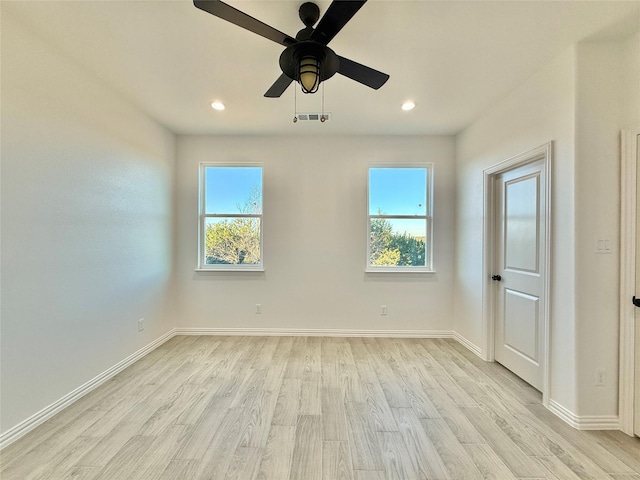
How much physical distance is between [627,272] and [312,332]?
10.1 feet

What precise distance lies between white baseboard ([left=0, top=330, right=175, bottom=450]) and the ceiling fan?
9.06 feet

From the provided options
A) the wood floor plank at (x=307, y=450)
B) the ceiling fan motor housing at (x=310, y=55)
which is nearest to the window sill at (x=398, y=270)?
the wood floor plank at (x=307, y=450)

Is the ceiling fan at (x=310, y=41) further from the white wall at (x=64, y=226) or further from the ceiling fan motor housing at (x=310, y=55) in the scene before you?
the white wall at (x=64, y=226)

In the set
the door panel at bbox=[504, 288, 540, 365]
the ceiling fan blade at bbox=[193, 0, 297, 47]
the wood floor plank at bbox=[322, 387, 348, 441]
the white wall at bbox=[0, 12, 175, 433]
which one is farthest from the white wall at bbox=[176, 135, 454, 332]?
the ceiling fan blade at bbox=[193, 0, 297, 47]

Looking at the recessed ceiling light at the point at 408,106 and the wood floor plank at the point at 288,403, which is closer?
the wood floor plank at the point at 288,403

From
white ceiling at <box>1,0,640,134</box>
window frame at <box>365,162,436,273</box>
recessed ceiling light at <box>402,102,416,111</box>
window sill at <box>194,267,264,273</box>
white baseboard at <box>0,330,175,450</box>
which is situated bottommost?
white baseboard at <box>0,330,175,450</box>

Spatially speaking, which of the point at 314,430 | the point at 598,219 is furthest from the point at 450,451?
the point at 598,219

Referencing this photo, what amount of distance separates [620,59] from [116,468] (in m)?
4.13

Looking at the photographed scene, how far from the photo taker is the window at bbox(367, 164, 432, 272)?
3898mm

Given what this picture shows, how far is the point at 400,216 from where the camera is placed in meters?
3.91

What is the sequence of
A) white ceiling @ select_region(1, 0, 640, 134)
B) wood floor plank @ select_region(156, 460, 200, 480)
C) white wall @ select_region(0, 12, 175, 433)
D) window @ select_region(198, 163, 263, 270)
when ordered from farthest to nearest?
window @ select_region(198, 163, 263, 270) < white wall @ select_region(0, 12, 175, 433) < white ceiling @ select_region(1, 0, 640, 134) < wood floor plank @ select_region(156, 460, 200, 480)

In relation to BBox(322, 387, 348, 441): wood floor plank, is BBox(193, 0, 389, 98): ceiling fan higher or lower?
higher

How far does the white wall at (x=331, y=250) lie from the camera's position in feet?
12.6

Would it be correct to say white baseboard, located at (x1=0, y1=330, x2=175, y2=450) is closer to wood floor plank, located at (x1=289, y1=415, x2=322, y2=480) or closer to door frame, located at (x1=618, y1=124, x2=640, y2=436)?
wood floor plank, located at (x1=289, y1=415, x2=322, y2=480)
